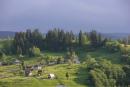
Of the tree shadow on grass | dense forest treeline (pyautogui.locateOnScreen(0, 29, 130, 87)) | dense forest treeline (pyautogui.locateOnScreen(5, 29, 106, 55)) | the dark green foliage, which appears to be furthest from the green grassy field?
dense forest treeline (pyautogui.locateOnScreen(5, 29, 106, 55))

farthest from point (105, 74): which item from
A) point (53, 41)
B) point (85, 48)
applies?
point (53, 41)

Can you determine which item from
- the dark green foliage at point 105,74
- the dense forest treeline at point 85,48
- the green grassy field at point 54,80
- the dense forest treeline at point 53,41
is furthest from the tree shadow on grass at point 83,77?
the dense forest treeline at point 53,41

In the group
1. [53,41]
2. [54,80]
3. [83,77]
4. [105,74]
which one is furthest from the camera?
[53,41]

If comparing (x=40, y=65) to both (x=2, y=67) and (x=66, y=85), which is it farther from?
(x=66, y=85)

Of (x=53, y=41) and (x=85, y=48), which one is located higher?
(x=53, y=41)

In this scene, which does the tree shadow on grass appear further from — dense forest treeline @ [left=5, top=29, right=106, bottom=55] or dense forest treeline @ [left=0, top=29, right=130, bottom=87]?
dense forest treeline @ [left=5, top=29, right=106, bottom=55]

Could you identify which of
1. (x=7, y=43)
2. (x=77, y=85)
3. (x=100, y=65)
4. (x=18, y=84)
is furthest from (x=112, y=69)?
(x=7, y=43)

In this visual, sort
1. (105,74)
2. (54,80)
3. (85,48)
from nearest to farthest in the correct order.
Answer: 1. (54,80)
2. (105,74)
3. (85,48)

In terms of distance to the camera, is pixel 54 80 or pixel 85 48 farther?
pixel 85 48

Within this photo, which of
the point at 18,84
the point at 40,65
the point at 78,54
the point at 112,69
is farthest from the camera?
the point at 78,54

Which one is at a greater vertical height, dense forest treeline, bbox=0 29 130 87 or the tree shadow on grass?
dense forest treeline, bbox=0 29 130 87

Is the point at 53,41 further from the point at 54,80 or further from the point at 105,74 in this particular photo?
the point at 54,80
